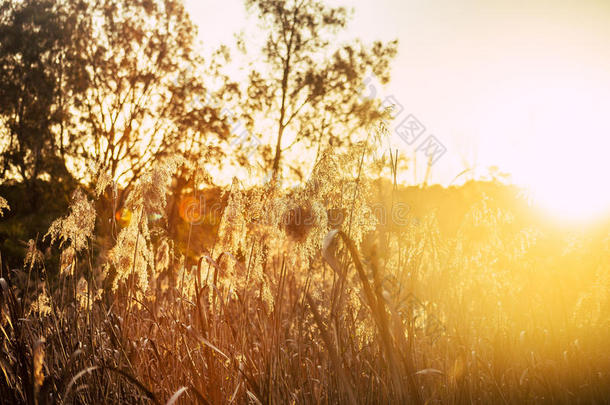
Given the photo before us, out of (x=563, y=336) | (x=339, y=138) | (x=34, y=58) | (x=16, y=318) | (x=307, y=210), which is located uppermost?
(x=34, y=58)

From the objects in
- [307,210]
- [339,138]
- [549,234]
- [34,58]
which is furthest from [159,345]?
[34,58]

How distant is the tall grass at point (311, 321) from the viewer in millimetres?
1831

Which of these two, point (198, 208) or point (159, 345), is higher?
point (198, 208)

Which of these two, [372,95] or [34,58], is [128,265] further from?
[34,58]

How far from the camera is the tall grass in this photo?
6.01ft

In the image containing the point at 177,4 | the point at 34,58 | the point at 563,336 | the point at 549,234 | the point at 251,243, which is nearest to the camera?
the point at 251,243

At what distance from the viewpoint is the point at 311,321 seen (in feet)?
10.0

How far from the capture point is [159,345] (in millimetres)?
2459

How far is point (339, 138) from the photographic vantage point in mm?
18141

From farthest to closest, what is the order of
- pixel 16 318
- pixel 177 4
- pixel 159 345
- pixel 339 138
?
1. pixel 177 4
2. pixel 339 138
3. pixel 159 345
4. pixel 16 318

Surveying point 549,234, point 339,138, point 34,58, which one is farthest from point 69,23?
point 549,234

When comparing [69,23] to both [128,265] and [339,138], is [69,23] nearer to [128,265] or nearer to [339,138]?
[339,138]

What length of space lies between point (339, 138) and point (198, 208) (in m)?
15.9

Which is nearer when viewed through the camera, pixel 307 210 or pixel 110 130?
pixel 307 210
